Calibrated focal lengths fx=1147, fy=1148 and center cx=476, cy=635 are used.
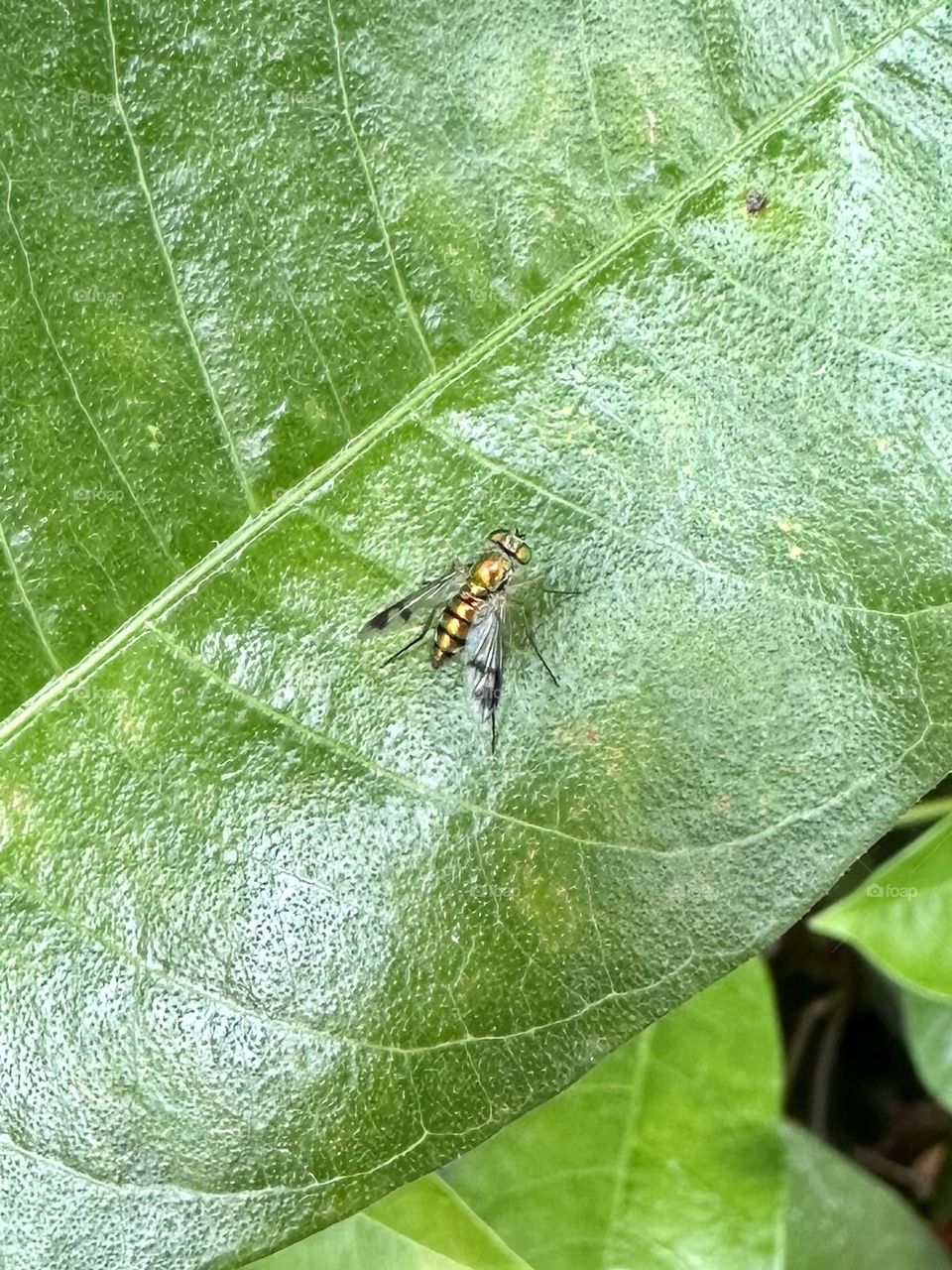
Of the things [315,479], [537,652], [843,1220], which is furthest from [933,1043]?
[315,479]

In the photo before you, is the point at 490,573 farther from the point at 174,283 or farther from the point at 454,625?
the point at 174,283

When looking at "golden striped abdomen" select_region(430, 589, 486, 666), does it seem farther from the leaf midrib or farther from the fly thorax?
the leaf midrib

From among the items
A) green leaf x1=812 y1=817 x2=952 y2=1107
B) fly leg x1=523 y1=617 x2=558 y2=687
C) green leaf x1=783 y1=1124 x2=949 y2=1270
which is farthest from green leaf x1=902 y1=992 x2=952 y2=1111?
fly leg x1=523 y1=617 x2=558 y2=687

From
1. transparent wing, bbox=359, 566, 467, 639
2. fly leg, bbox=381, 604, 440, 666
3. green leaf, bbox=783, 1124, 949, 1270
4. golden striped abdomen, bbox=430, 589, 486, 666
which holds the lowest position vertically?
Answer: green leaf, bbox=783, 1124, 949, 1270

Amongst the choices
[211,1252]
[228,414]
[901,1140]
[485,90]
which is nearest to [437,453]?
[228,414]

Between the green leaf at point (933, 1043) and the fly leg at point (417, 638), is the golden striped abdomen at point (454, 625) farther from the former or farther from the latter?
the green leaf at point (933, 1043)

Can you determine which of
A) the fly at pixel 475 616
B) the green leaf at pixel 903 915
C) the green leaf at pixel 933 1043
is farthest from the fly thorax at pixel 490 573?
the green leaf at pixel 933 1043
